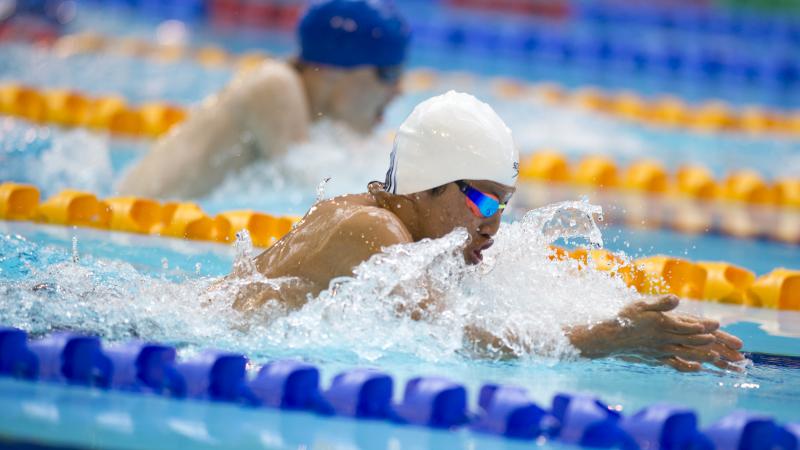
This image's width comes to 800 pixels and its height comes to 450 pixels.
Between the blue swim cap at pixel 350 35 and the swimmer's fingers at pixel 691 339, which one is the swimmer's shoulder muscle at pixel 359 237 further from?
the blue swim cap at pixel 350 35

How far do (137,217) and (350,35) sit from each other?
4.53ft

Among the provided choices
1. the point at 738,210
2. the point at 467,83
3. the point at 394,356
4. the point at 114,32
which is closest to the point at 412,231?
the point at 394,356

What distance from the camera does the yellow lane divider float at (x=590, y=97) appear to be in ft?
27.2

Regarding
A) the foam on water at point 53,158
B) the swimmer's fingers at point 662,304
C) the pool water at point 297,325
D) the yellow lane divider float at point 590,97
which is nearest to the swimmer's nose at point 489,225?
the pool water at point 297,325

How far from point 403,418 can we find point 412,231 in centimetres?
67

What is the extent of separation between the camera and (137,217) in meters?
4.48

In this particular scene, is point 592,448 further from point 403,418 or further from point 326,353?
point 326,353

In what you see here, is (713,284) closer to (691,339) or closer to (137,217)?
(691,339)

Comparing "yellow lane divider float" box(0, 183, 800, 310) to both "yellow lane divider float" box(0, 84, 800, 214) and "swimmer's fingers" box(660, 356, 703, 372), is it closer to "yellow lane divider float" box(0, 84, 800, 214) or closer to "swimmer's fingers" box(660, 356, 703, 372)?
"swimmer's fingers" box(660, 356, 703, 372)

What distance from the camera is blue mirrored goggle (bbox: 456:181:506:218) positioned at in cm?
300

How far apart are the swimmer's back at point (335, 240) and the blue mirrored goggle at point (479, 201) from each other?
0.19 m

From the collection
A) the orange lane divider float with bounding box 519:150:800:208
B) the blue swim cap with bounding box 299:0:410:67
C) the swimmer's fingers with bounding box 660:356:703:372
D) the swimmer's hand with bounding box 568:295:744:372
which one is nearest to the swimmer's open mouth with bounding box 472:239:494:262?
the swimmer's hand with bounding box 568:295:744:372

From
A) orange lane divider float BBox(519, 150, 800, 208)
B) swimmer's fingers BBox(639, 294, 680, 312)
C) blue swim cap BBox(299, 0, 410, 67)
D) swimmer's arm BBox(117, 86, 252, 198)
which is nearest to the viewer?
swimmer's fingers BBox(639, 294, 680, 312)

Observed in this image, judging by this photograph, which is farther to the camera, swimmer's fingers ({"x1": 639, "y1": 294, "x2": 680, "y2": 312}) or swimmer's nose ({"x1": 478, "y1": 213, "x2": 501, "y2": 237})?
swimmer's nose ({"x1": 478, "y1": 213, "x2": 501, "y2": 237})
